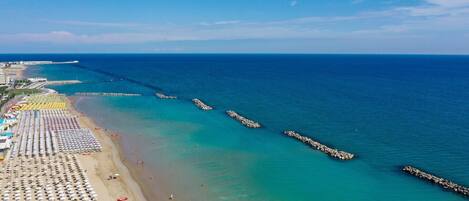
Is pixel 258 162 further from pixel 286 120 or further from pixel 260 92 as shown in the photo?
pixel 260 92

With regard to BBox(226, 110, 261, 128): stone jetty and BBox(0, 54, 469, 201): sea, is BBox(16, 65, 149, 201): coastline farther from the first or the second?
BBox(226, 110, 261, 128): stone jetty

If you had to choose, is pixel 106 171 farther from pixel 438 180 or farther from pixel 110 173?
pixel 438 180

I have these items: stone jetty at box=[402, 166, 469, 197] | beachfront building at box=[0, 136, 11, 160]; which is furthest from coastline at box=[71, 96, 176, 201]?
stone jetty at box=[402, 166, 469, 197]

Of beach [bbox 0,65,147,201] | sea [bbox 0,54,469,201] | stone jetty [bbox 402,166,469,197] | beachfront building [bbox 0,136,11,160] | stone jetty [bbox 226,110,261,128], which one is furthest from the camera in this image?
stone jetty [bbox 226,110,261,128]

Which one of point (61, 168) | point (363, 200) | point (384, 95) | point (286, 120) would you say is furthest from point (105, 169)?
point (384, 95)

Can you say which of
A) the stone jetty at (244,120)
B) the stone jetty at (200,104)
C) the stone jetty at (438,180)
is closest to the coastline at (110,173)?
the stone jetty at (244,120)

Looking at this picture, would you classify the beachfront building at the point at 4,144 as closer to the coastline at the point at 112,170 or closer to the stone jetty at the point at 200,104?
the coastline at the point at 112,170
